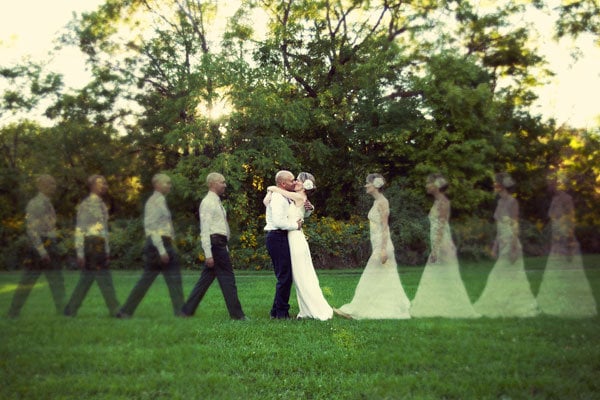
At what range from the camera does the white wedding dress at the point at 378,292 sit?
8.58 meters

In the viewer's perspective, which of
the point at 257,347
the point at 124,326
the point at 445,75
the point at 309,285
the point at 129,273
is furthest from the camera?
the point at 445,75

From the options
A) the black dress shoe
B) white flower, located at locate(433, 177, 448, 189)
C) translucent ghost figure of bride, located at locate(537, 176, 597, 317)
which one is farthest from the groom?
translucent ghost figure of bride, located at locate(537, 176, 597, 317)

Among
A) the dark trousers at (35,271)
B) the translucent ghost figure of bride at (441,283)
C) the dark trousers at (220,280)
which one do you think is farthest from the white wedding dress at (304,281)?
the dark trousers at (35,271)

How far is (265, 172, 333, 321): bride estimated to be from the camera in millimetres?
8375

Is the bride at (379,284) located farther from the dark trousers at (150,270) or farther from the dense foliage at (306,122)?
the dense foliage at (306,122)

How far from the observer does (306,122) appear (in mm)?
23797

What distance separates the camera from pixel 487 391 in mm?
4680

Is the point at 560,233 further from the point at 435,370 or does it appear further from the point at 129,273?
the point at 129,273

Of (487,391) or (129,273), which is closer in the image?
(487,391)

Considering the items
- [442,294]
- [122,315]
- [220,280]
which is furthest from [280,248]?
[442,294]

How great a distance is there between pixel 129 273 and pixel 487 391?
49.1 feet

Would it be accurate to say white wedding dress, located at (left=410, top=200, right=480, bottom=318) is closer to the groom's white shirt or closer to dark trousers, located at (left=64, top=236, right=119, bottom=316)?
the groom's white shirt

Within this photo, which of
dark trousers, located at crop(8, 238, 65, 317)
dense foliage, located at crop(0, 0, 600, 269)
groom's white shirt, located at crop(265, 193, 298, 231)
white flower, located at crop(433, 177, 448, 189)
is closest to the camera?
dark trousers, located at crop(8, 238, 65, 317)

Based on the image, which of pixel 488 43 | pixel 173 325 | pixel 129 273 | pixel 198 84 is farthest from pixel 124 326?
pixel 488 43
